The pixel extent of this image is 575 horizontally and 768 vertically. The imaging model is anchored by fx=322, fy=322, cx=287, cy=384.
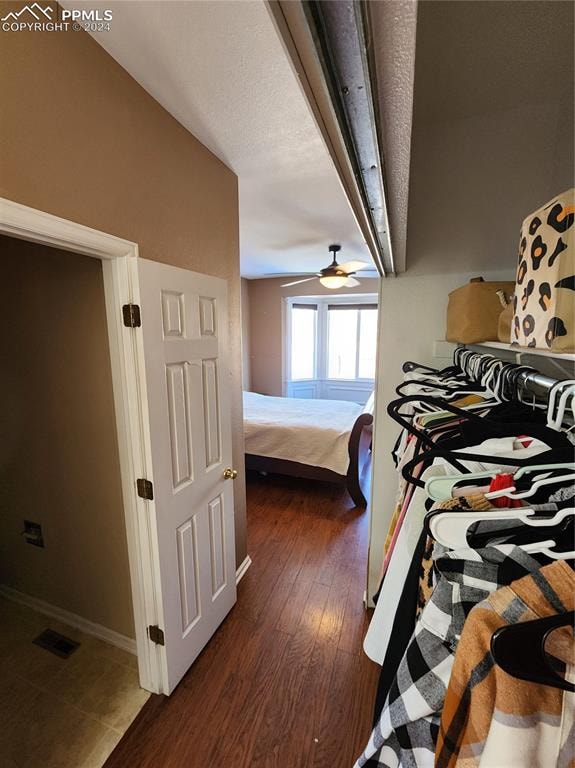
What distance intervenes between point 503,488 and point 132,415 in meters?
1.27

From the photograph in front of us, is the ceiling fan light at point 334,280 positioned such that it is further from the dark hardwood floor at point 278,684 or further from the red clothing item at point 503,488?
the red clothing item at point 503,488

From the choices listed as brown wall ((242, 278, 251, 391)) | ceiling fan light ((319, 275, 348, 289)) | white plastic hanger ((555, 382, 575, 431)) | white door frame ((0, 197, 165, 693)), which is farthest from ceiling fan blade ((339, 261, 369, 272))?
white plastic hanger ((555, 382, 575, 431))

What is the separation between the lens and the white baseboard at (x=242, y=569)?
2.28m

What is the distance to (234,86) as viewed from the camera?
1.25 meters

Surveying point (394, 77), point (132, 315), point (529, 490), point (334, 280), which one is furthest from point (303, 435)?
point (394, 77)

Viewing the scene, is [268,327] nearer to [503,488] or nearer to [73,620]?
[73,620]

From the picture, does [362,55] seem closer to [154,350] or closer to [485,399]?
[485,399]

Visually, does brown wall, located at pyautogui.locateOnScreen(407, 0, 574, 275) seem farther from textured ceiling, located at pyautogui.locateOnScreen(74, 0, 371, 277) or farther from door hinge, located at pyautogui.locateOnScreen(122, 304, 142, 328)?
door hinge, located at pyautogui.locateOnScreen(122, 304, 142, 328)

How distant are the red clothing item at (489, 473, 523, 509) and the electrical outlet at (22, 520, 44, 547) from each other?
2322mm

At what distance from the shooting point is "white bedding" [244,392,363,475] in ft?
10.9

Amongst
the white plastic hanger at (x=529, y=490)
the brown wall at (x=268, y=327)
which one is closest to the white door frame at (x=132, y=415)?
the white plastic hanger at (x=529, y=490)

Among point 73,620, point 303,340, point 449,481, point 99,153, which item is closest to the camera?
point 449,481

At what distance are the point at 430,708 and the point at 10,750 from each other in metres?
1.89

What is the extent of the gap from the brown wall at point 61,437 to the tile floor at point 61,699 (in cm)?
15
